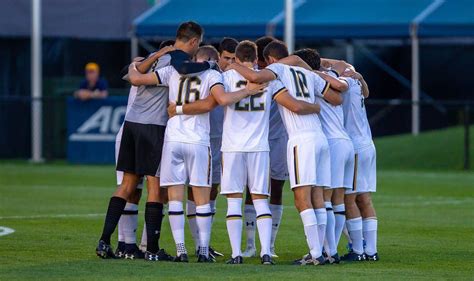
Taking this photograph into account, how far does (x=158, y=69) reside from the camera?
43.0 feet

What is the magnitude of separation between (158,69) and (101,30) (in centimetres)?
2485

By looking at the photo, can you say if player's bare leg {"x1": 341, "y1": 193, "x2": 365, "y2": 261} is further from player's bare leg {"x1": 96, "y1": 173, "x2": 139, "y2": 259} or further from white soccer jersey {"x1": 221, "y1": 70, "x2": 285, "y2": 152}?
player's bare leg {"x1": 96, "y1": 173, "x2": 139, "y2": 259}

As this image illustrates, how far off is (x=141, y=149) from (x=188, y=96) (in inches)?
30.9

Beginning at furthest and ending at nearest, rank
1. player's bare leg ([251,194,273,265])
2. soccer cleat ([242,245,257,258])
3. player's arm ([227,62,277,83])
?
1. soccer cleat ([242,245,257,258])
2. player's bare leg ([251,194,273,265])
3. player's arm ([227,62,277,83])

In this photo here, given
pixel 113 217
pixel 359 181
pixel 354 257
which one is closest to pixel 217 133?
pixel 113 217

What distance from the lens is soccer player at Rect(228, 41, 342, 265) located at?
41.2 ft

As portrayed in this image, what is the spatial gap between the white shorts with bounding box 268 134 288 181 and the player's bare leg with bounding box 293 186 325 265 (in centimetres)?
107

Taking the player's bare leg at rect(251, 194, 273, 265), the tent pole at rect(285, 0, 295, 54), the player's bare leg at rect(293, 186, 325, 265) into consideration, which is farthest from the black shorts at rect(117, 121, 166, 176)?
the tent pole at rect(285, 0, 295, 54)

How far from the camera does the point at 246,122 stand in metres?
12.8

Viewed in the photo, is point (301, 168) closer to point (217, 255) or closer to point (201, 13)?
point (217, 255)

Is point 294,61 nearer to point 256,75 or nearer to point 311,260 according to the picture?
point 256,75

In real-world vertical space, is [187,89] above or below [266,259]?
above

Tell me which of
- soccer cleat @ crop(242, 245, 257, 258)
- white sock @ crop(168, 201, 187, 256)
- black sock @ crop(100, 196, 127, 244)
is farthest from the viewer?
soccer cleat @ crop(242, 245, 257, 258)

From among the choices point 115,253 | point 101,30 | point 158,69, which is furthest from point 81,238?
point 101,30
